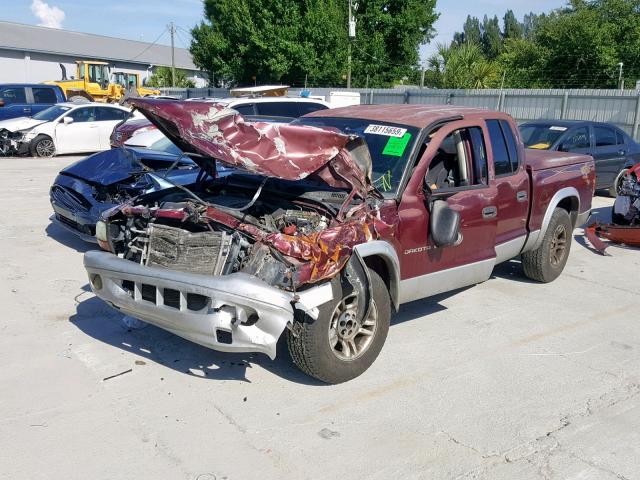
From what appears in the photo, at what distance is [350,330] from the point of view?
172 inches

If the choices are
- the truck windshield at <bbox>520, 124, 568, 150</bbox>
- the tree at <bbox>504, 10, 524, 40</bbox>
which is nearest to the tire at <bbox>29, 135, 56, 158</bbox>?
the truck windshield at <bbox>520, 124, 568, 150</bbox>

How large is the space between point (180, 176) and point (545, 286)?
4.27m

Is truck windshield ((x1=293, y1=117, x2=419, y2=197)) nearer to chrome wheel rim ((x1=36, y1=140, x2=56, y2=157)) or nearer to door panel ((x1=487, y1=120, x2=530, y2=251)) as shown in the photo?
door panel ((x1=487, y1=120, x2=530, y2=251))

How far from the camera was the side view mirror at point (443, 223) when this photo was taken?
15.7ft

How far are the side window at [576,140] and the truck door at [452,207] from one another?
708 cm

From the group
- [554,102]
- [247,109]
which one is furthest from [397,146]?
[554,102]

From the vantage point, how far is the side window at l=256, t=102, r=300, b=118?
43.8 ft

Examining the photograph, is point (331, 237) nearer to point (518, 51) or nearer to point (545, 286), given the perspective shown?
point (545, 286)

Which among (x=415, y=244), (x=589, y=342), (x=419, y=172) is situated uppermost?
(x=419, y=172)

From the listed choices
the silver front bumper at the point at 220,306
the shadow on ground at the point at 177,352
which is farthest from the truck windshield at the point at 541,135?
the silver front bumper at the point at 220,306

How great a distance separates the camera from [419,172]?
16.0 ft

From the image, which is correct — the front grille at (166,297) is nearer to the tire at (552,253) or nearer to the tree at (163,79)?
the tire at (552,253)

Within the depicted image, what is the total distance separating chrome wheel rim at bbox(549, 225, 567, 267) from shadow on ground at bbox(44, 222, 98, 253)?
5.30m

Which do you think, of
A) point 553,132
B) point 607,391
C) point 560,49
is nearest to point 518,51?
point 560,49
